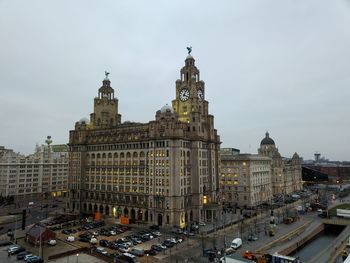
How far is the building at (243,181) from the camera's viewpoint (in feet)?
528

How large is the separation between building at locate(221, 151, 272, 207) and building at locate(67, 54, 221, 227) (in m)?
28.8

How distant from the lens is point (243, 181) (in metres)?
163

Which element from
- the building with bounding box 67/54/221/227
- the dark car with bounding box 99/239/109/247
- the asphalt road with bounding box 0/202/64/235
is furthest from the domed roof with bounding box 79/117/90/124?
the dark car with bounding box 99/239/109/247

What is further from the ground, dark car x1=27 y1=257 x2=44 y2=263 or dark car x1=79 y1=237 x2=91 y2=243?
dark car x1=27 y1=257 x2=44 y2=263

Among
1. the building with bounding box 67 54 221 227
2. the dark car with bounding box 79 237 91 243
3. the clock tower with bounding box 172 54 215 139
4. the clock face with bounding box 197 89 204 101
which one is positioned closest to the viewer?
the dark car with bounding box 79 237 91 243

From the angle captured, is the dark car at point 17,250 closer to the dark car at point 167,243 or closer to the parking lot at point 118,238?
the parking lot at point 118,238

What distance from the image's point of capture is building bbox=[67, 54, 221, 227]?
11588 cm

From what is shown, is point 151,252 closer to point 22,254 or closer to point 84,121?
point 22,254

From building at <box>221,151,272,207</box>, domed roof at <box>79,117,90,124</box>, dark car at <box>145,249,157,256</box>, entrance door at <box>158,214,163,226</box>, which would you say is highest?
domed roof at <box>79,117,90,124</box>

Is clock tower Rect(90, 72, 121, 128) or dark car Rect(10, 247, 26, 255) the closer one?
dark car Rect(10, 247, 26, 255)

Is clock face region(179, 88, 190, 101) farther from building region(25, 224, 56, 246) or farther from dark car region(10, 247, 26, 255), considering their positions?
dark car region(10, 247, 26, 255)

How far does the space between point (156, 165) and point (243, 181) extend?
219ft

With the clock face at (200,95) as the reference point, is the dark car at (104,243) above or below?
below

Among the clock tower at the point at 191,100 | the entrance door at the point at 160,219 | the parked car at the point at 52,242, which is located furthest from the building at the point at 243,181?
the parked car at the point at 52,242
